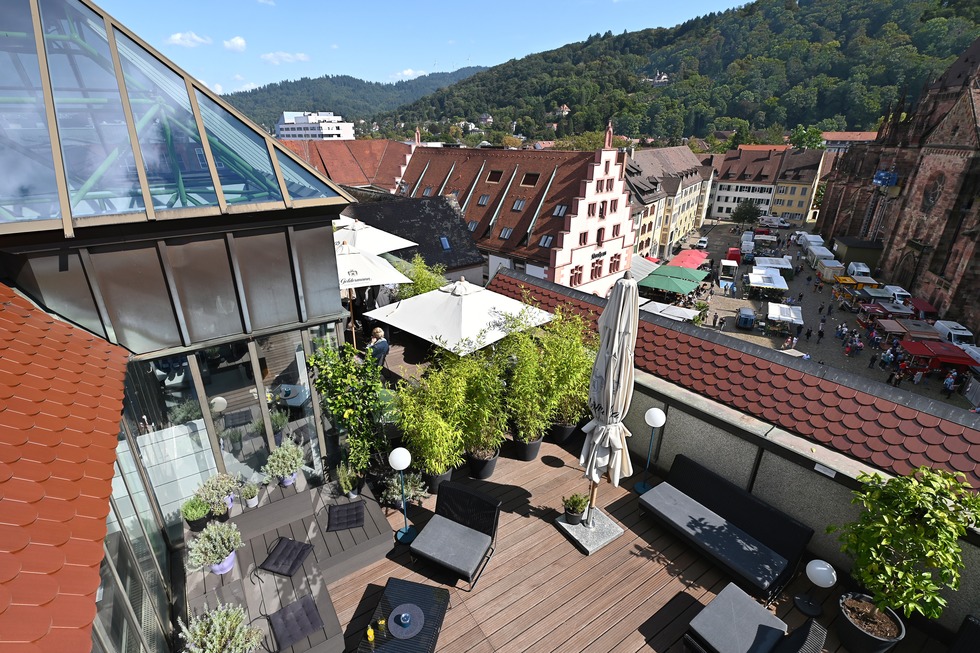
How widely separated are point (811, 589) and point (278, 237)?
30.7 feet

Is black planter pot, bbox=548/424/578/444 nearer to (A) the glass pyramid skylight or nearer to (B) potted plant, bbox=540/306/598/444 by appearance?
(B) potted plant, bbox=540/306/598/444

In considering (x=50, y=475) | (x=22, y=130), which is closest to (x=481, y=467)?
(x=50, y=475)

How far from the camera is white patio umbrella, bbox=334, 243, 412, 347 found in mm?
11047

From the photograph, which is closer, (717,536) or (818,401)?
(717,536)

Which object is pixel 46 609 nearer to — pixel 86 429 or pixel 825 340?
pixel 86 429

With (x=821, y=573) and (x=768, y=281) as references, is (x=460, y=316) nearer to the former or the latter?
(x=821, y=573)

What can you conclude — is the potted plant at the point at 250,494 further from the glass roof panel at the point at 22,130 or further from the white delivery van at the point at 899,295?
the white delivery van at the point at 899,295

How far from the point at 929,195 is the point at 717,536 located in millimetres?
42281

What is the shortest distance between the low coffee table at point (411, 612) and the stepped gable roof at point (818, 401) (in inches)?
220

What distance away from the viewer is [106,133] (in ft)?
16.9

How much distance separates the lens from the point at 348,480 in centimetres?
727

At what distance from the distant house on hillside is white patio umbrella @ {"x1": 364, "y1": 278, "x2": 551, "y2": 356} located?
1489 centimetres

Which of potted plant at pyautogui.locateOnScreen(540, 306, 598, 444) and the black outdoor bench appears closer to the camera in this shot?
the black outdoor bench

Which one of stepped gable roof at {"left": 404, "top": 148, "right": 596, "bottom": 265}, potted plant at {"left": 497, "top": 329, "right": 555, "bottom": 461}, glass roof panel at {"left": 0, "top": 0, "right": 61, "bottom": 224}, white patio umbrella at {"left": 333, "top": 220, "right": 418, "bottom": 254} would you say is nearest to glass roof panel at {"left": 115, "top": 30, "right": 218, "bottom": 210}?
glass roof panel at {"left": 0, "top": 0, "right": 61, "bottom": 224}
